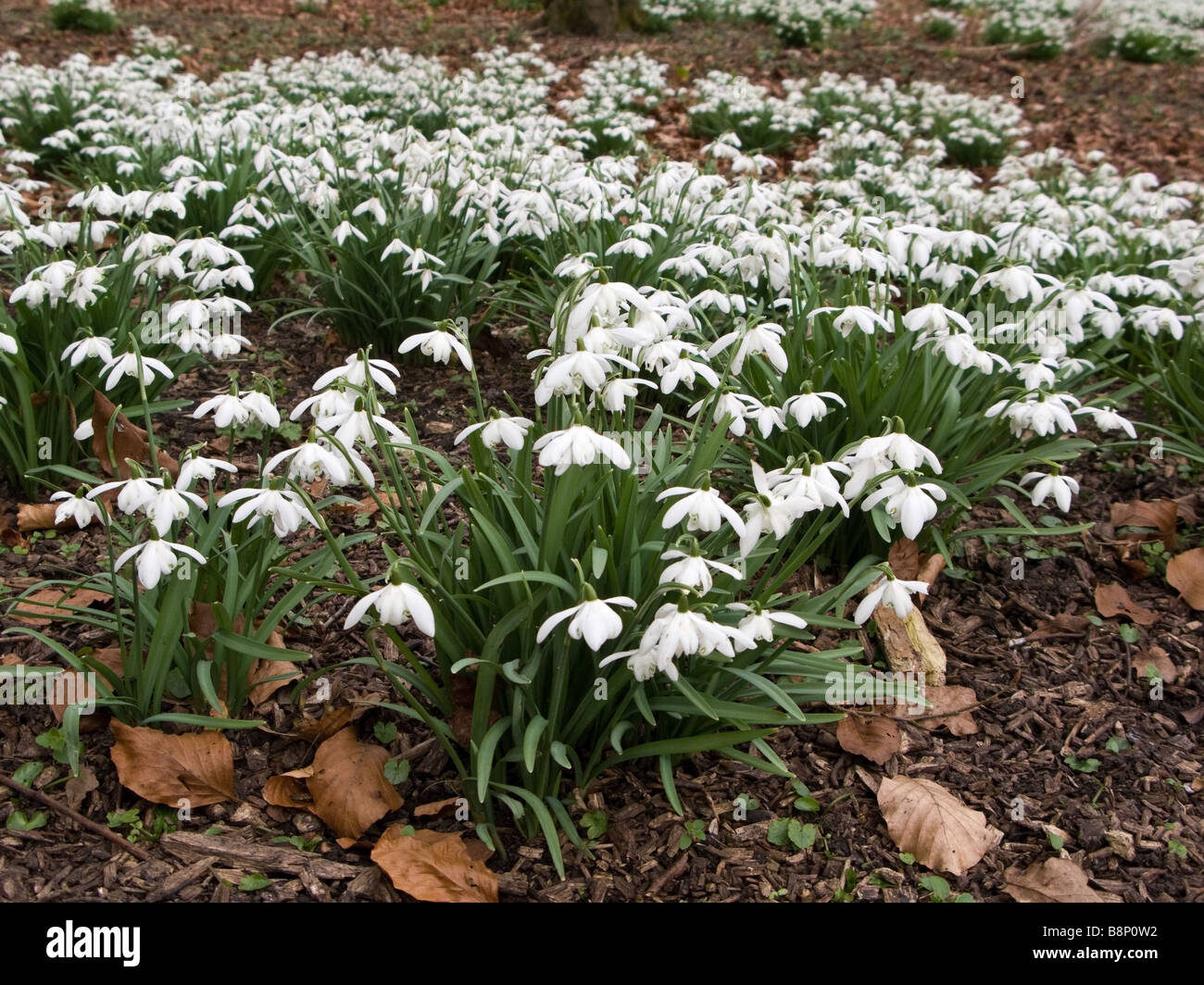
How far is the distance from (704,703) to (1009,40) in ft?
40.5

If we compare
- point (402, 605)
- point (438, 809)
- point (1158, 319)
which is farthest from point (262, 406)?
point (1158, 319)

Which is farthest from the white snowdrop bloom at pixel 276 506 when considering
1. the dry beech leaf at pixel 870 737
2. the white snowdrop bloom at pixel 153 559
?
the dry beech leaf at pixel 870 737

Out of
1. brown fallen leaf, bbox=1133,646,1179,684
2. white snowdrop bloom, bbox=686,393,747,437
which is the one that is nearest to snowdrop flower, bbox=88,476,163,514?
white snowdrop bloom, bbox=686,393,747,437

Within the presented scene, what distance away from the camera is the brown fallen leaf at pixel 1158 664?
104 inches

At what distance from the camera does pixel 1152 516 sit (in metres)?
3.15

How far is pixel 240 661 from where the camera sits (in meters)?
2.17

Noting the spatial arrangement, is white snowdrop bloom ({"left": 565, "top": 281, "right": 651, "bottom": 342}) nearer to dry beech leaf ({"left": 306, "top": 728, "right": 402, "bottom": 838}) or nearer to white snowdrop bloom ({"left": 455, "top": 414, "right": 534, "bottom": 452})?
white snowdrop bloom ({"left": 455, "top": 414, "right": 534, "bottom": 452})

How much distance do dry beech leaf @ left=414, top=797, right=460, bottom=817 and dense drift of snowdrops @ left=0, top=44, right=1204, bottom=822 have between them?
4.0 inches

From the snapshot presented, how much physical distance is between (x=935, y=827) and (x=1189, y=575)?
55.2 inches

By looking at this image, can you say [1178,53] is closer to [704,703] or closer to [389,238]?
[389,238]

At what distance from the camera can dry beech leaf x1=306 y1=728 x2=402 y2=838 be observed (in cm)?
203

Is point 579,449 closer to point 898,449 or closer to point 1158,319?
point 898,449

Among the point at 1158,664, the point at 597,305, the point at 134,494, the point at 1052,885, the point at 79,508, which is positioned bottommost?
the point at 1052,885

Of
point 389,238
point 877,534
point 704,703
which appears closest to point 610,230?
point 389,238
